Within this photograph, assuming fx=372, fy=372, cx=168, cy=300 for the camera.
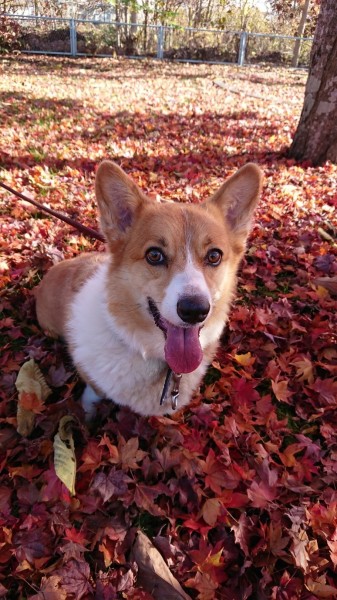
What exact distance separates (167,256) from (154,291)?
23cm

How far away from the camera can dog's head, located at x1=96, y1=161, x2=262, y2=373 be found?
2146 mm

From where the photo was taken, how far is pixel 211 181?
5.91 meters

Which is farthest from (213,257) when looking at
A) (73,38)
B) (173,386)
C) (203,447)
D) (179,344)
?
(73,38)

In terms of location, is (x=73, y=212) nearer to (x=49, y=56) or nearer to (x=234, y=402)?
(x=234, y=402)

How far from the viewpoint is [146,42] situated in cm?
2159

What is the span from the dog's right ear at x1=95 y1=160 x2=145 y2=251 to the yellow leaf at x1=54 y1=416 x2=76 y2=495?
1239 mm

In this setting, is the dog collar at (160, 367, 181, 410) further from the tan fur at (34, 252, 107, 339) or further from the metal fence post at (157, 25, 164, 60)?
the metal fence post at (157, 25, 164, 60)

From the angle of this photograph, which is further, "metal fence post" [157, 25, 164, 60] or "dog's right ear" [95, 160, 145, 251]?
"metal fence post" [157, 25, 164, 60]

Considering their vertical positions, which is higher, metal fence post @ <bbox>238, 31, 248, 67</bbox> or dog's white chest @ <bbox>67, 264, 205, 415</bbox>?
metal fence post @ <bbox>238, 31, 248, 67</bbox>

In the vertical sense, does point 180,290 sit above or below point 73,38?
below

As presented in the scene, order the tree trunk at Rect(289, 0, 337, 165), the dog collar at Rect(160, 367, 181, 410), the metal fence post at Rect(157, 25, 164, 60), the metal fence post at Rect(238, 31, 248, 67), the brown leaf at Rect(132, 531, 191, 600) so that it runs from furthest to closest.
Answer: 1. the metal fence post at Rect(238, 31, 248, 67)
2. the metal fence post at Rect(157, 25, 164, 60)
3. the tree trunk at Rect(289, 0, 337, 165)
4. the dog collar at Rect(160, 367, 181, 410)
5. the brown leaf at Rect(132, 531, 191, 600)

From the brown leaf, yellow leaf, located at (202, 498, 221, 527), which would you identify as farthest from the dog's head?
the brown leaf

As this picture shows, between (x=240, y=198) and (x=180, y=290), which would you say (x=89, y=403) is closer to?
(x=180, y=290)

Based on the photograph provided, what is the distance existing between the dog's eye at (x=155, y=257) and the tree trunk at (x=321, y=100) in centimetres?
528
